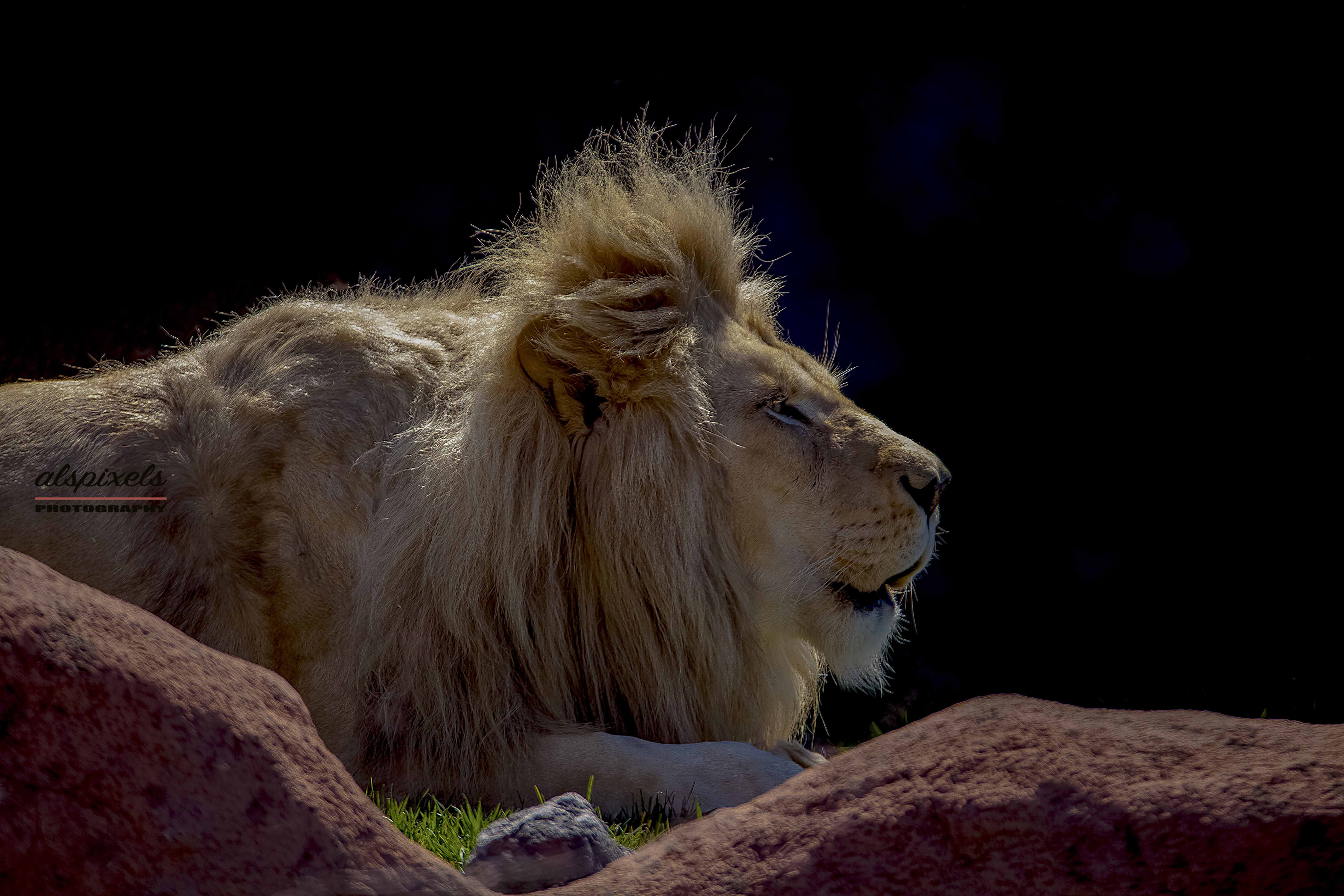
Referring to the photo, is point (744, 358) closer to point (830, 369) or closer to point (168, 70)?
point (830, 369)

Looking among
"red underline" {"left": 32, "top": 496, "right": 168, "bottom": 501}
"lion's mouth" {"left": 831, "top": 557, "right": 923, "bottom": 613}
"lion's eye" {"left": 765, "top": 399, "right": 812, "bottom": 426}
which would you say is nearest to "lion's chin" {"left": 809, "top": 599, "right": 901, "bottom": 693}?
"lion's mouth" {"left": 831, "top": 557, "right": 923, "bottom": 613}

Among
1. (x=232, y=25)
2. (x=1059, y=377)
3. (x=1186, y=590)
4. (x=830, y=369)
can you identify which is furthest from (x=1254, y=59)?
(x=232, y=25)

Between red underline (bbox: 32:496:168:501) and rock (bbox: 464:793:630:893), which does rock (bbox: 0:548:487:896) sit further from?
red underline (bbox: 32:496:168:501)

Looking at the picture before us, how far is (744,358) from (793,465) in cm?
34

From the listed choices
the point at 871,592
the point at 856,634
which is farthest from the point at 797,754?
the point at 871,592

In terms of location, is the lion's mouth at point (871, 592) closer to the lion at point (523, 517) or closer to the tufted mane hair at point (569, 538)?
the lion at point (523, 517)

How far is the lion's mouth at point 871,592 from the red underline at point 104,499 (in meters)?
1.70

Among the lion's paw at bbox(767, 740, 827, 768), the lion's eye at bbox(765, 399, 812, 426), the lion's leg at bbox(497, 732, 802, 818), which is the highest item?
the lion's eye at bbox(765, 399, 812, 426)

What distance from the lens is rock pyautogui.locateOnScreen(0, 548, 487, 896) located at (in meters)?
1.30

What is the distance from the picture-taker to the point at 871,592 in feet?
9.36

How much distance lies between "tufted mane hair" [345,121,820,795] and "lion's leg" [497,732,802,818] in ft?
0.35

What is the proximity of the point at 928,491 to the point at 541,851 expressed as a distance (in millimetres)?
1427

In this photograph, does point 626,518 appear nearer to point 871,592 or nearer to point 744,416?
point 744,416

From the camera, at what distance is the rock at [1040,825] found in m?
1.40
